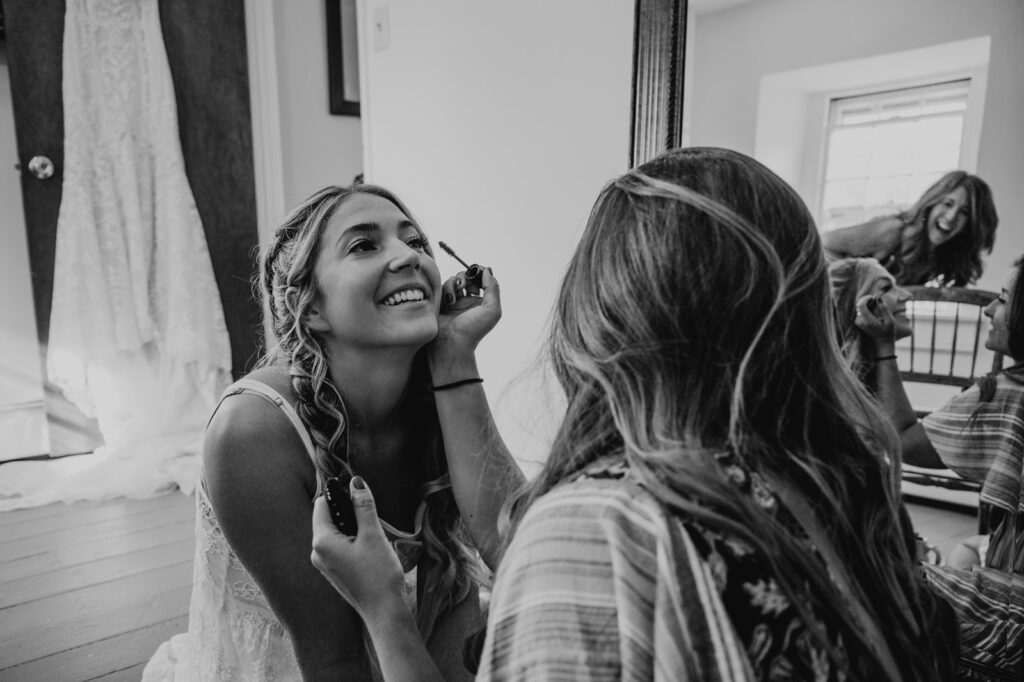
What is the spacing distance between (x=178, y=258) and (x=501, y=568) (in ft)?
8.56

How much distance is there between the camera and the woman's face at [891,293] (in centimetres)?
96

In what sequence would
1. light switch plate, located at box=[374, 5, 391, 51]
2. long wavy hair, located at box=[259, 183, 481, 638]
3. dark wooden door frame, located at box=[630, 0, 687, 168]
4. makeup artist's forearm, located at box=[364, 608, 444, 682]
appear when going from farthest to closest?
light switch plate, located at box=[374, 5, 391, 51] → dark wooden door frame, located at box=[630, 0, 687, 168] → long wavy hair, located at box=[259, 183, 481, 638] → makeup artist's forearm, located at box=[364, 608, 444, 682]

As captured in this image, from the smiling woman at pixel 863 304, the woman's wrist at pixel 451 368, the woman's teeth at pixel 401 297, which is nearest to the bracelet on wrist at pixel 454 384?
the woman's wrist at pixel 451 368

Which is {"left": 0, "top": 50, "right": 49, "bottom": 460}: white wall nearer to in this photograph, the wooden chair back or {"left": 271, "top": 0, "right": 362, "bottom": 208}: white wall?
{"left": 271, "top": 0, "right": 362, "bottom": 208}: white wall

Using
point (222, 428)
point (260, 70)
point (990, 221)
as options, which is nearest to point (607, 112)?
point (990, 221)

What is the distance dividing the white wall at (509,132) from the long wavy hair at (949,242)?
61 centimetres

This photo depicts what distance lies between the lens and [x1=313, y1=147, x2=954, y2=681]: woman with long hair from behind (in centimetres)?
42

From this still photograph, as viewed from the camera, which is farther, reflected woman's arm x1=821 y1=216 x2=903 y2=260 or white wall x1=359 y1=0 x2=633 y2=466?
white wall x1=359 y1=0 x2=633 y2=466

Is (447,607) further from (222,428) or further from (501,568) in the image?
(501,568)

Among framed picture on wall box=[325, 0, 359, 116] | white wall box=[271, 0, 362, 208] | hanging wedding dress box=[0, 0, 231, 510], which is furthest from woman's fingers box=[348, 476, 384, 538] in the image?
framed picture on wall box=[325, 0, 359, 116]

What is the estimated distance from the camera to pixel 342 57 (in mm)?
2867

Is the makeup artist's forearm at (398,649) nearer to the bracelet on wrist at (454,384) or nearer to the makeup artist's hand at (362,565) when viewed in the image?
the makeup artist's hand at (362,565)

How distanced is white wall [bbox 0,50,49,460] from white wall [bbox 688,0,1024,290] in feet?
9.37

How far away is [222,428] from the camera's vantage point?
2.93 ft
